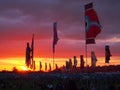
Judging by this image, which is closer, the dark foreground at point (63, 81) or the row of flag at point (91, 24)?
the row of flag at point (91, 24)

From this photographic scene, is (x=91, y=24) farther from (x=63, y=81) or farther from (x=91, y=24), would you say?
(x=63, y=81)

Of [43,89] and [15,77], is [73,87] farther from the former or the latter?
[15,77]

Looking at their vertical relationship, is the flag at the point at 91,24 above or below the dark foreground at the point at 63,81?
above

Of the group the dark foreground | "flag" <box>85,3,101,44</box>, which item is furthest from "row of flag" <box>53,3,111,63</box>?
the dark foreground

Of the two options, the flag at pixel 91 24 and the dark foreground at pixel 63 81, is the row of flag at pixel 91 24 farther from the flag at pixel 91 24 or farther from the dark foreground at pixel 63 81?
the dark foreground at pixel 63 81

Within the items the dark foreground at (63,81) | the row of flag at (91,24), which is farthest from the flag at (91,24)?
the dark foreground at (63,81)

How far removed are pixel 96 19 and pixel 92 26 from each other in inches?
31.5

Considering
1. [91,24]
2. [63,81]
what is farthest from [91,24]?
[63,81]

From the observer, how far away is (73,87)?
1120 inches

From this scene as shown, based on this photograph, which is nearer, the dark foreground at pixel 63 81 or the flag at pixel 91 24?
the flag at pixel 91 24

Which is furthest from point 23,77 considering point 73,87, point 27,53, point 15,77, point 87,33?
point 73,87

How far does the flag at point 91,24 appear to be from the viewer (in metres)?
39.8

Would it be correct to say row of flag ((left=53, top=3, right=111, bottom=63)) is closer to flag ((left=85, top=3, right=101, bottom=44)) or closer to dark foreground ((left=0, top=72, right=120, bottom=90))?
flag ((left=85, top=3, right=101, bottom=44))

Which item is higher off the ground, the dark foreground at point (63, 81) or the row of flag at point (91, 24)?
the row of flag at point (91, 24)
